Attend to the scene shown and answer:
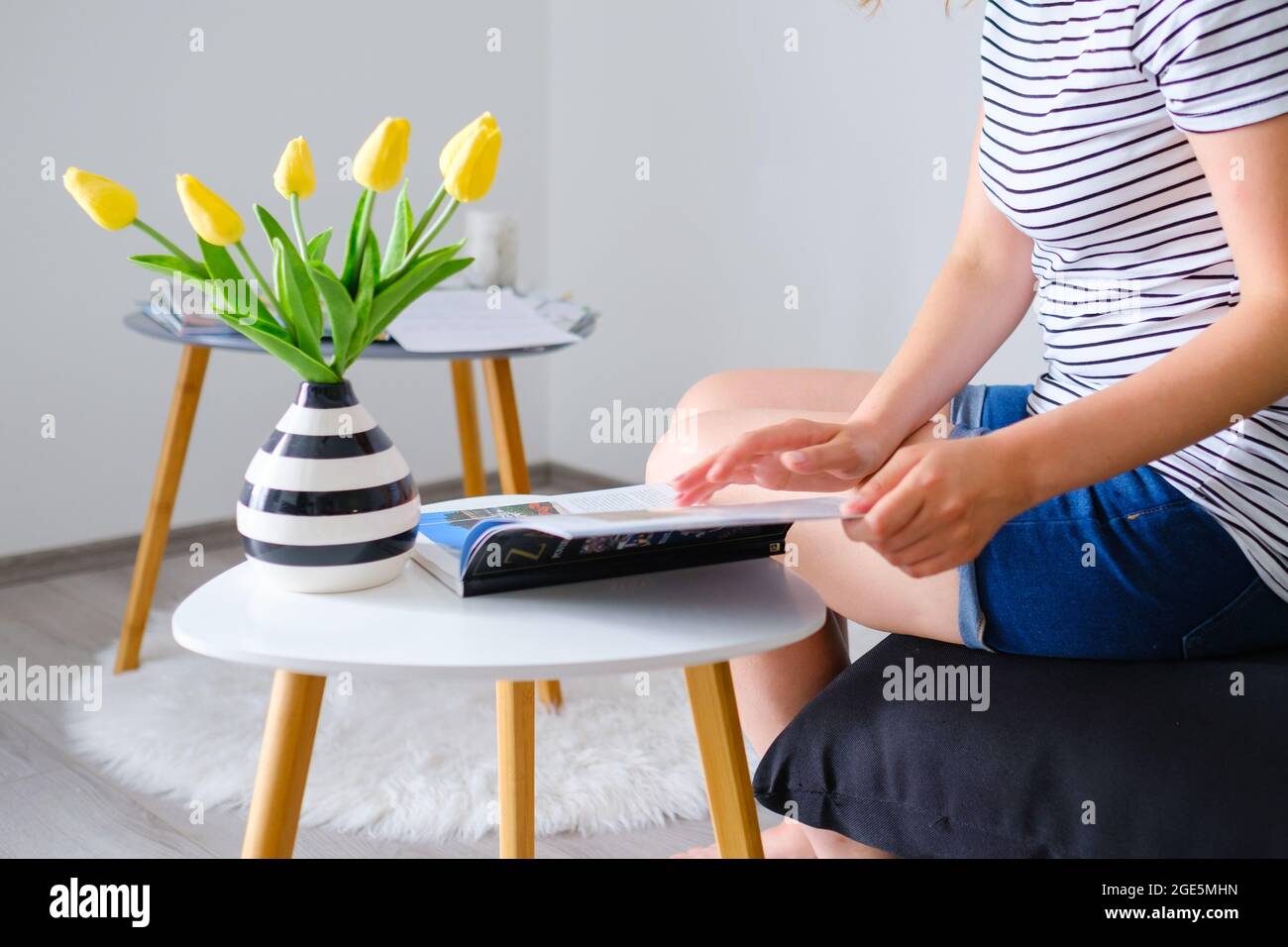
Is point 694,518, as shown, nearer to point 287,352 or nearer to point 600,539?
point 600,539

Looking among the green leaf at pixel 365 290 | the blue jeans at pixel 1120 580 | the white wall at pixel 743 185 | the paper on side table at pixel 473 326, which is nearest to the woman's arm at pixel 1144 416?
the blue jeans at pixel 1120 580

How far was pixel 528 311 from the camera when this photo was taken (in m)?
1.88

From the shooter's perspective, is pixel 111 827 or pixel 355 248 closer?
pixel 355 248

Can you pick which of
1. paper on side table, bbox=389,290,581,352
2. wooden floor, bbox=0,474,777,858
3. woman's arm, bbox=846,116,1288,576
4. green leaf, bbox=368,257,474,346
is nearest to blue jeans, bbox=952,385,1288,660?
woman's arm, bbox=846,116,1288,576

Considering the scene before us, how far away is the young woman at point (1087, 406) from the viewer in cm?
87

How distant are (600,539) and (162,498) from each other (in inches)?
51.7

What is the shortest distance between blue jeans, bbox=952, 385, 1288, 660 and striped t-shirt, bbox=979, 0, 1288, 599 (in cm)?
2

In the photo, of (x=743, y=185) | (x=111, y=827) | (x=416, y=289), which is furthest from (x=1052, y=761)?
(x=743, y=185)

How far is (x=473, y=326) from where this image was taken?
1795 mm

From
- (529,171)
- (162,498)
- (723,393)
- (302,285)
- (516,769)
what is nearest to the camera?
(302,285)

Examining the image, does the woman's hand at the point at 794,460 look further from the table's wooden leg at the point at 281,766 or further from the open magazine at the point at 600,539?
the table's wooden leg at the point at 281,766

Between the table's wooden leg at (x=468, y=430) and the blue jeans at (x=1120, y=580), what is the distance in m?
1.11

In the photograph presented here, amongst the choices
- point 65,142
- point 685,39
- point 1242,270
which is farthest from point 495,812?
point 685,39
